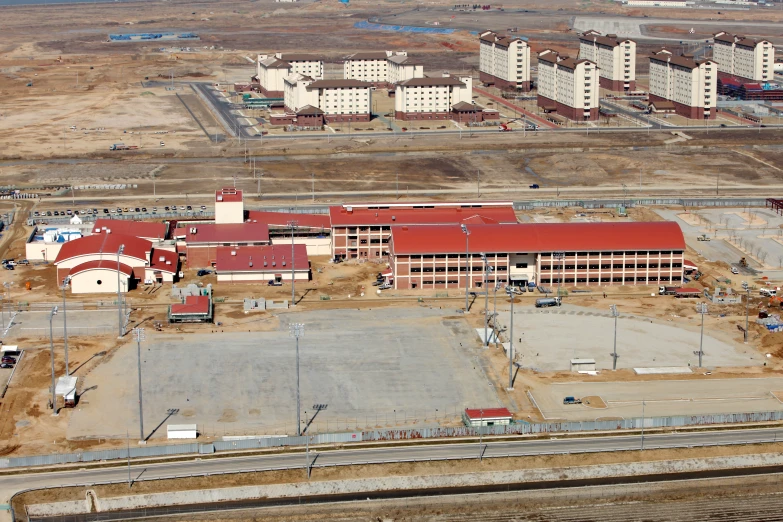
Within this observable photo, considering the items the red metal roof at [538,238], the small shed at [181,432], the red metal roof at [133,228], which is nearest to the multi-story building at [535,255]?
the red metal roof at [538,238]

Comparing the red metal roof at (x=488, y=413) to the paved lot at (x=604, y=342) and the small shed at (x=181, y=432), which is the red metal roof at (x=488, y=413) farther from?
the small shed at (x=181, y=432)

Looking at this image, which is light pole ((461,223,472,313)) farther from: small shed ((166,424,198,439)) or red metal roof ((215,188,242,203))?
small shed ((166,424,198,439))

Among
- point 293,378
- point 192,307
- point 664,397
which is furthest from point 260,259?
point 664,397

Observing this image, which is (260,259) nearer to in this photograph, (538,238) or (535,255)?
(535,255)

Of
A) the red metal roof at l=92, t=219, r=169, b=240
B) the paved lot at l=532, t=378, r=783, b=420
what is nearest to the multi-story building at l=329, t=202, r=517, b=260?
the red metal roof at l=92, t=219, r=169, b=240

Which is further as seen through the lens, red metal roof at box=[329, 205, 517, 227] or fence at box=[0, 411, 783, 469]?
red metal roof at box=[329, 205, 517, 227]

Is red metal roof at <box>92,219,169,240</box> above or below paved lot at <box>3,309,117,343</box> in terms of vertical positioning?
above

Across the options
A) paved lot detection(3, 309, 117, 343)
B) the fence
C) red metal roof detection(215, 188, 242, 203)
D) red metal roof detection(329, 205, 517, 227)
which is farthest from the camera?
red metal roof detection(215, 188, 242, 203)
